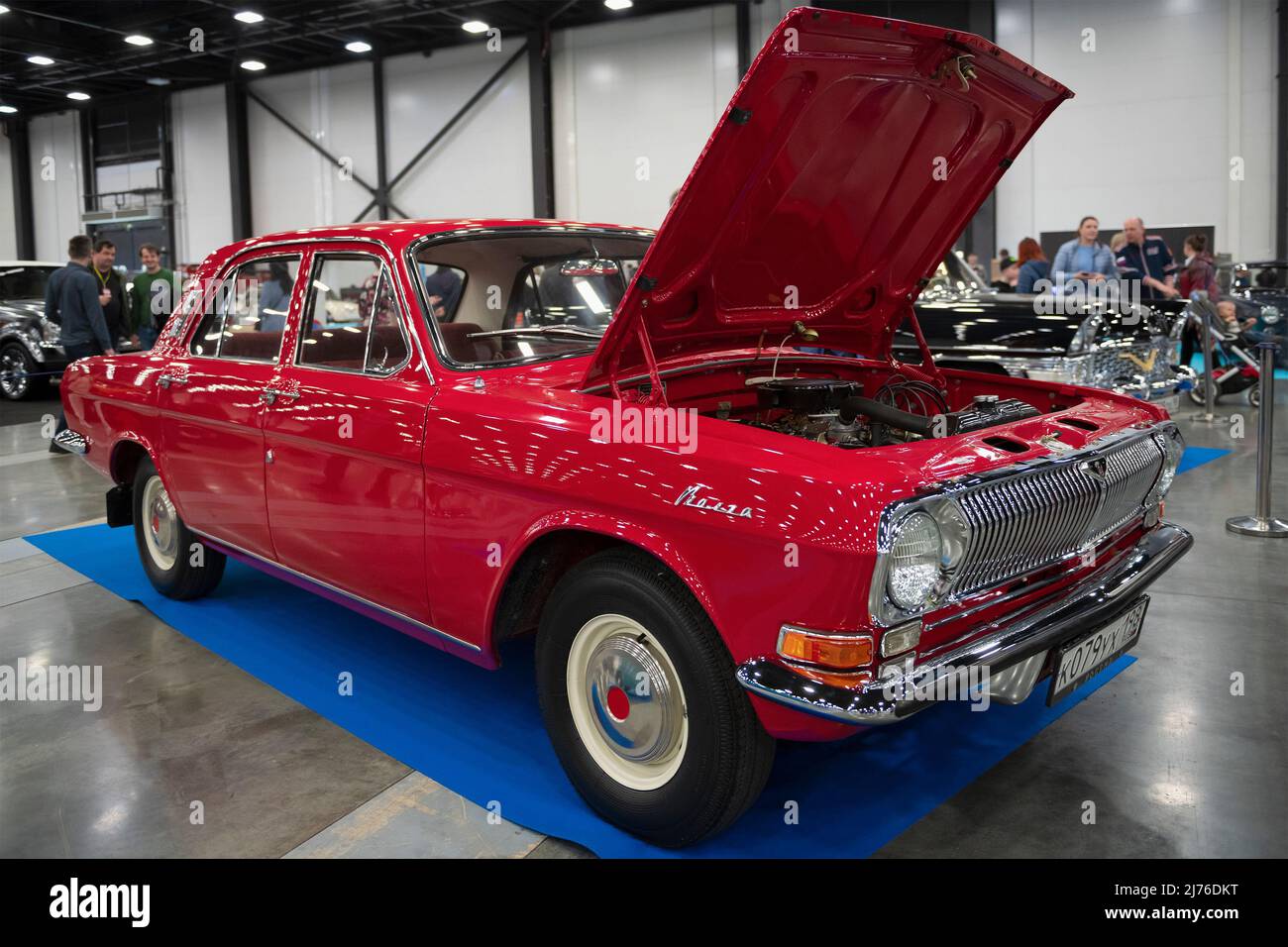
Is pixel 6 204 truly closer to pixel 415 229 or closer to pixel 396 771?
pixel 415 229

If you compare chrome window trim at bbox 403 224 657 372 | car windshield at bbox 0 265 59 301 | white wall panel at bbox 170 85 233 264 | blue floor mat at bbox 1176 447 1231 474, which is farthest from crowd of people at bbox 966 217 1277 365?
white wall panel at bbox 170 85 233 264

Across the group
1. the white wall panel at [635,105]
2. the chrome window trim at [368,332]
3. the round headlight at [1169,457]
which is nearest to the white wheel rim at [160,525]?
the chrome window trim at [368,332]

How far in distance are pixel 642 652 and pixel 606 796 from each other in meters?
0.42

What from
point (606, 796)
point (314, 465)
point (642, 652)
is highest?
point (314, 465)

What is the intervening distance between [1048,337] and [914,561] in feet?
17.0

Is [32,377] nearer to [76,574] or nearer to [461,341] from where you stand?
[76,574]

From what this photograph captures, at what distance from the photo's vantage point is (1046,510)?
240 centimetres

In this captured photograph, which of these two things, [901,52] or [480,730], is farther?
[480,730]

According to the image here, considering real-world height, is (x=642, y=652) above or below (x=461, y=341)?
below

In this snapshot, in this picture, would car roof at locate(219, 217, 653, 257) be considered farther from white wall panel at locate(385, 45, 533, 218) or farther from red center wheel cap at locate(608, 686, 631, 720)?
white wall panel at locate(385, 45, 533, 218)

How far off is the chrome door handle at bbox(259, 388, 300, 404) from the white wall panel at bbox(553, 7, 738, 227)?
13.4 m

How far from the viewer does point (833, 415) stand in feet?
10.1
